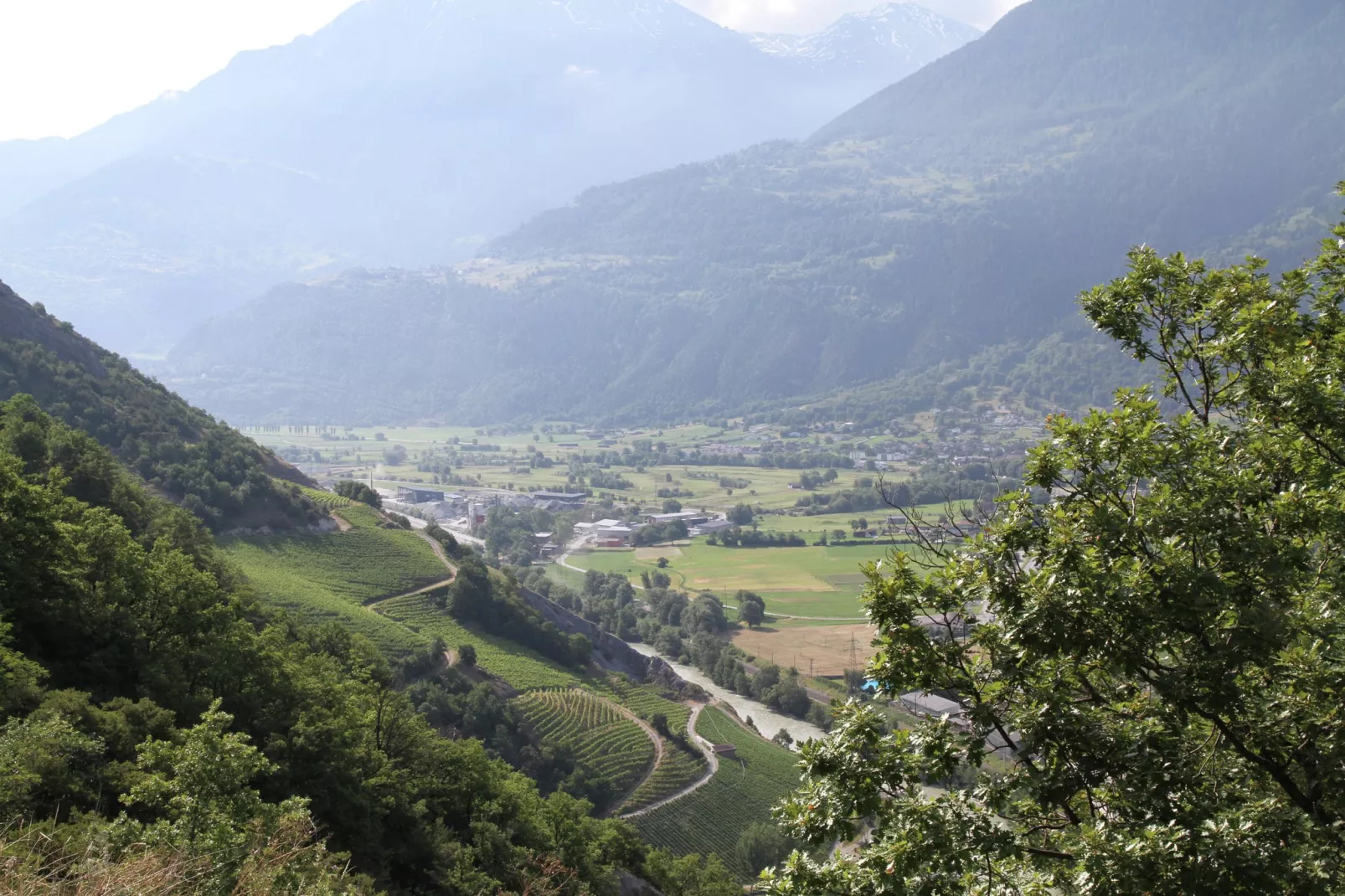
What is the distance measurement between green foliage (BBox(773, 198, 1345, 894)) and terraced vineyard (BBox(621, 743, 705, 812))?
4251 centimetres

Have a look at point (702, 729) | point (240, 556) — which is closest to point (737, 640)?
point (702, 729)

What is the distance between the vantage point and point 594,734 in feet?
178

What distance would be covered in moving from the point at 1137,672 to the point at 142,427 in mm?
73205

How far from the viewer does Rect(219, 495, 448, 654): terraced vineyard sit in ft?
177

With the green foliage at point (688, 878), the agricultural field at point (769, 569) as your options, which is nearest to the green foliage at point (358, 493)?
the agricultural field at point (769, 569)

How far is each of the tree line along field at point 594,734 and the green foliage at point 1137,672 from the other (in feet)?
143

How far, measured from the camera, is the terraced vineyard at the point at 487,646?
59.1m

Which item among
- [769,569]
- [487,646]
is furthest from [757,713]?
[769,569]

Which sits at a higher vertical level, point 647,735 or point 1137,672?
point 1137,672

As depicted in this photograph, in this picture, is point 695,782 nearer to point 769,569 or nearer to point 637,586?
point 637,586

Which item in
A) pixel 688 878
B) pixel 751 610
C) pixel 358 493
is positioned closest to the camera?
pixel 688 878

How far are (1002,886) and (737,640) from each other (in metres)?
77.4

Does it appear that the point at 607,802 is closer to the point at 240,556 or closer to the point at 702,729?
the point at 702,729

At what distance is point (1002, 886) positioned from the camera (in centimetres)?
927
